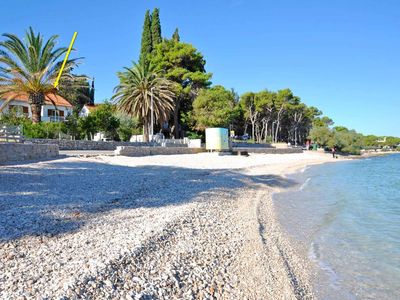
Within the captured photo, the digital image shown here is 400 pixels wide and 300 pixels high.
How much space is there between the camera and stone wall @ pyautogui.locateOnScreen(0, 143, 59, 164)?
16484 millimetres

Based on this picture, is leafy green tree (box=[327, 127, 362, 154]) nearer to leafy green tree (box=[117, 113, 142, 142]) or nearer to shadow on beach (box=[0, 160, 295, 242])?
Result: leafy green tree (box=[117, 113, 142, 142])

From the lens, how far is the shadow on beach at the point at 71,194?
22.8 feet

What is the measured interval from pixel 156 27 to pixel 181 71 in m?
14.8

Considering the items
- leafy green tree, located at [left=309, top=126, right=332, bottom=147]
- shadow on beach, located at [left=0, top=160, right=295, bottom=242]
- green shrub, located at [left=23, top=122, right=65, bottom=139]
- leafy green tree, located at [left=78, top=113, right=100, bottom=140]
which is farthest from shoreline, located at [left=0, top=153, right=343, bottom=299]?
leafy green tree, located at [left=309, top=126, right=332, bottom=147]

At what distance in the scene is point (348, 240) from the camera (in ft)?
29.5

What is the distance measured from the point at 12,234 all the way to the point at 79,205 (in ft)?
9.51

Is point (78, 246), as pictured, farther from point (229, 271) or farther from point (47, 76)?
point (47, 76)

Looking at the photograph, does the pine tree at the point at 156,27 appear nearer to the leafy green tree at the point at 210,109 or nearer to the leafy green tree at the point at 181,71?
the leafy green tree at the point at 181,71

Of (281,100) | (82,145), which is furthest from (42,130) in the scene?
(281,100)

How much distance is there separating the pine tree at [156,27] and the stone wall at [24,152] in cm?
4184

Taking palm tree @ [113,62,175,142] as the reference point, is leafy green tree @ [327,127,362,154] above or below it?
below

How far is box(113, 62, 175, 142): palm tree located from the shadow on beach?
82.7 feet

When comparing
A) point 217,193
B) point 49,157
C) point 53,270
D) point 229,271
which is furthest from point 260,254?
point 49,157

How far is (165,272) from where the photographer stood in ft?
16.4
